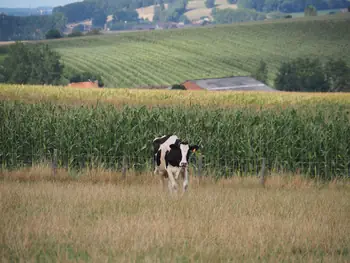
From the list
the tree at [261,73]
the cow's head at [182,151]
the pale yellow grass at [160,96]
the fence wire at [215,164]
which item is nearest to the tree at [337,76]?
the tree at [261,73]

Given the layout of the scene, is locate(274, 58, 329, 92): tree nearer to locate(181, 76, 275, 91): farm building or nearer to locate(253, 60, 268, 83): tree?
locate(253, 60, 268, 83): tree

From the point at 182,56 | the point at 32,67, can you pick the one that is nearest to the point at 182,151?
the point at 32,67

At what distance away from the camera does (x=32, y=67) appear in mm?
140500

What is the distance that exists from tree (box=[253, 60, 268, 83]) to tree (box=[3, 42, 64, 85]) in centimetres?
4100

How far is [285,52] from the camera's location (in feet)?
615

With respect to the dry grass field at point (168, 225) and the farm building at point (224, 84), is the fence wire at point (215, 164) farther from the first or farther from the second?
the farm building at point (224, 84)

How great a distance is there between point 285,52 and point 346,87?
51.7m

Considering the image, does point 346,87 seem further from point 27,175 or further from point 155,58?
point 27,175

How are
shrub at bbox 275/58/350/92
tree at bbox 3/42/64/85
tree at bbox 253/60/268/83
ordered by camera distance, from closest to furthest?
shrub at bbox 275/58/350/92, tree at bbox 3/42/64/85, tree at bbox 253/60/268/83

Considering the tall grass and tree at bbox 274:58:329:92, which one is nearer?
the tall grass

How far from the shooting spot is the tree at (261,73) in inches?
6171

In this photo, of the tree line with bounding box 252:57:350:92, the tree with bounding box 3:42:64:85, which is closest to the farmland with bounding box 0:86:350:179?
the tree line with bounding box 252:57:350:92

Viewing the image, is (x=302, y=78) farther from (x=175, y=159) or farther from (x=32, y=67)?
(x=175, y=159)

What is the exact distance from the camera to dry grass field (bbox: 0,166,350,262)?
44.0ft
